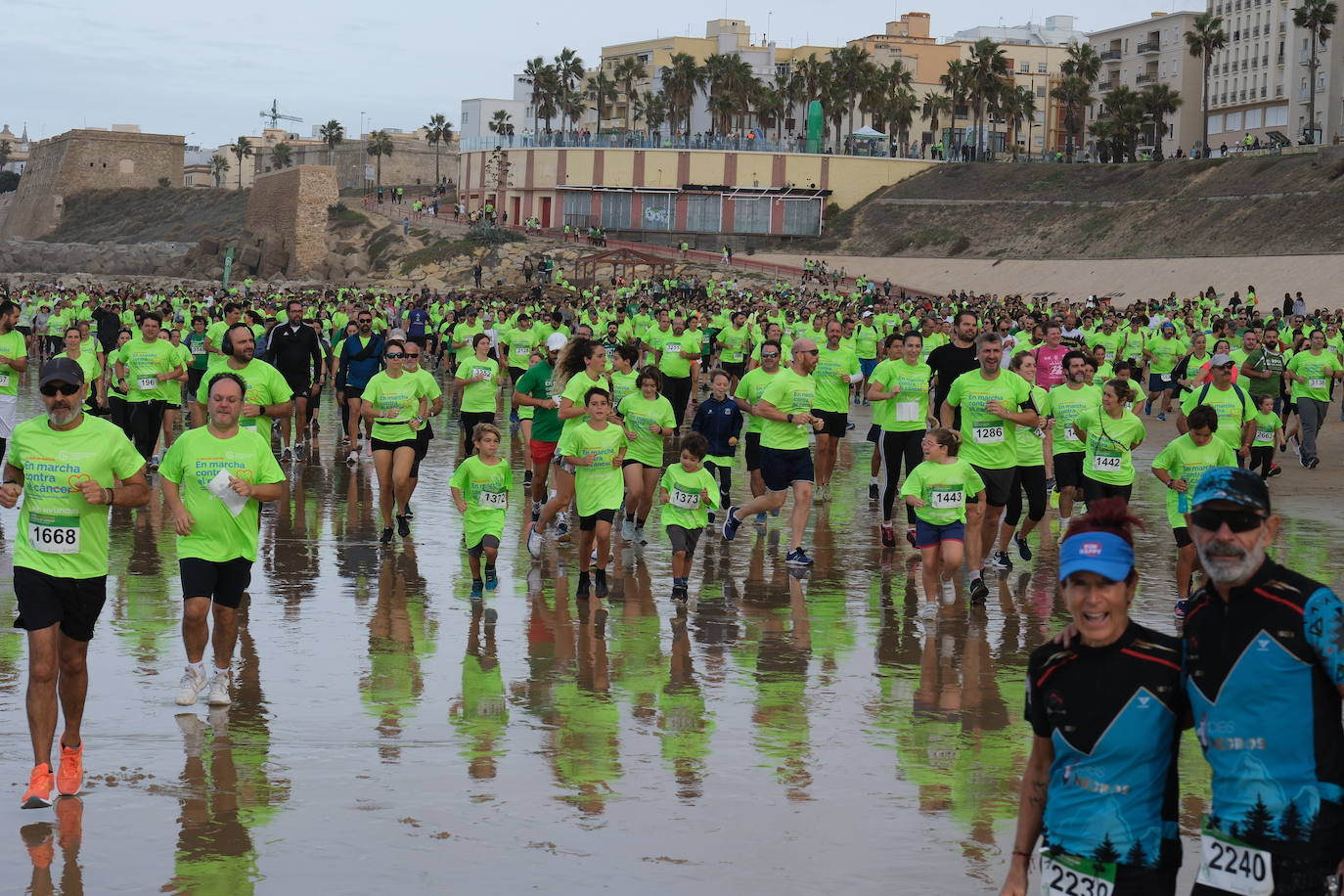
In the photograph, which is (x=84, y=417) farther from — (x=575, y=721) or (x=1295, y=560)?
(x=1295, y=560)

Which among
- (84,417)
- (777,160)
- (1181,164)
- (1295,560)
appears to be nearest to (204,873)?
(84,417)

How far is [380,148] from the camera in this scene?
439 ft

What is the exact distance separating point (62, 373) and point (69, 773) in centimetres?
157

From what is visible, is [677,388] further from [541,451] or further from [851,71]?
[851,71]

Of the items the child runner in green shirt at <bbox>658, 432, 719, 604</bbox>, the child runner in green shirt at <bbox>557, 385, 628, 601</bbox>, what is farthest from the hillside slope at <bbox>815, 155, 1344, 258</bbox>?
the child runner in green shirt at <bbox>557, 385, 628, 601</bbox>

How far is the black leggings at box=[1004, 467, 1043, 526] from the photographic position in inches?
484

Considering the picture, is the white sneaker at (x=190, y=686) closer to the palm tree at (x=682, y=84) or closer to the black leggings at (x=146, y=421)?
the black leggings at (x=146, y=421)

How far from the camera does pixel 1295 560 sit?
12.8 metres

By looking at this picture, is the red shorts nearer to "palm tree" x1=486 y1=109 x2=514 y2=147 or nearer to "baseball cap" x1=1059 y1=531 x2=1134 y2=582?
"baseball cap" x1=1059 y1=531 x2=1134 y2=582

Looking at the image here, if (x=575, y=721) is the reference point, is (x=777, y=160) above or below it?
above

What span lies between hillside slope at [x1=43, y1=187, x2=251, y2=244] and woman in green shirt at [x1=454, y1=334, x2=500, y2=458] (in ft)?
316

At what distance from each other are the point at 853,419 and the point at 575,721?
59.7 ft

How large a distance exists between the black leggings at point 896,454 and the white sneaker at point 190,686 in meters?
7.28

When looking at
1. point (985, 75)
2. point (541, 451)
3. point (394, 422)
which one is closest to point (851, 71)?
point (985, 75)
